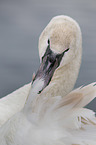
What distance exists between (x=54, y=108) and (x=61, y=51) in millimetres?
351

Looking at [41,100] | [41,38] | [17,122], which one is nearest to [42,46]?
[41,38]

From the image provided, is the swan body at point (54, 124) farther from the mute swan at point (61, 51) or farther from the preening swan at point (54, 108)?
the mute swan at point (61, 51)

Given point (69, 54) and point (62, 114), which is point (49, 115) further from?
point (69, 54)

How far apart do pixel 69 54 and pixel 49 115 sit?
0.45m

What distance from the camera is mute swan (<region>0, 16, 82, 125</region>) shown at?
7.22ft

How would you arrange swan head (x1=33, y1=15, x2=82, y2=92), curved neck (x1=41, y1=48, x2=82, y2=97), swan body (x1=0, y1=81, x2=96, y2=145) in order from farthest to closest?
1. curved neck (x1=41, y1=48, x2=82, y2=97)
2. swan head (x1=33, y1=15, x2=82, y2=92)
3. swan body (x1=0, y1=81, x2=96, y2=145)

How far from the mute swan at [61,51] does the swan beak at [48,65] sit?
0.02m

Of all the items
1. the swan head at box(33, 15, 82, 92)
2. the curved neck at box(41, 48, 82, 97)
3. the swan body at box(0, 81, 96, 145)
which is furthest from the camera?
the curved neck at box(41, 48, 82, 97)

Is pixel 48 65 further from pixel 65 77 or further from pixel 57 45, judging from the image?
pixel 65 77

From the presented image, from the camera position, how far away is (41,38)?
2455 millimetres

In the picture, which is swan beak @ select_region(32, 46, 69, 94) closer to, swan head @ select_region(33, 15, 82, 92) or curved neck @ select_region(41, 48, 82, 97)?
swan head @ select_region(33, 15, 82, 92)

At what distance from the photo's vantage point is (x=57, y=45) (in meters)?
2.18

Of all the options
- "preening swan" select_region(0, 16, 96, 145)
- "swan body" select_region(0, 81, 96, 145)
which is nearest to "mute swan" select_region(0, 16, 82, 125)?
"preening swan" select_region(0, 16, 96, 145)

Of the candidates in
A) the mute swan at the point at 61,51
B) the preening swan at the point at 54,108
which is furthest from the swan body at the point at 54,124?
the mute swan at the point at 61,51
